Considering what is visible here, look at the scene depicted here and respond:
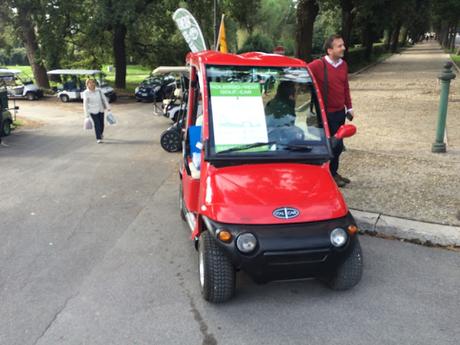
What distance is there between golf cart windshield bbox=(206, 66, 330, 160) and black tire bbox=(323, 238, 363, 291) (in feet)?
3.19

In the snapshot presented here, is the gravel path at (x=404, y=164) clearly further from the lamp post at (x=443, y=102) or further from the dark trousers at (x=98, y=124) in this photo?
the dark trousers at (x=98, y=124)

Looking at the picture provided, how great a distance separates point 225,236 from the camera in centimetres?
364

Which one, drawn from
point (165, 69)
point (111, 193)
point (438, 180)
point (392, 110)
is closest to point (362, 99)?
point (392, 110)

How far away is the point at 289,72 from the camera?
474cm

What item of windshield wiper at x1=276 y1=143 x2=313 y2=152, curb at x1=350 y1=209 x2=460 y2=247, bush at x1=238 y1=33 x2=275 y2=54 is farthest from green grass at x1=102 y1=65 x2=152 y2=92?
windshield wiper at x1=276 y1=143 x2=313 y2=152

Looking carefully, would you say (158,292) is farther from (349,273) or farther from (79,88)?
(79,88)

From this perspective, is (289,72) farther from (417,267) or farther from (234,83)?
(417,267)

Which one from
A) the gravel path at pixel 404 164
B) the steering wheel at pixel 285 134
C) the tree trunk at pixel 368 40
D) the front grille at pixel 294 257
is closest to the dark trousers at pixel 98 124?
the gravel path at pixel 404 164

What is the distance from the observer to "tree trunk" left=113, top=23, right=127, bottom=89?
30.1 metres

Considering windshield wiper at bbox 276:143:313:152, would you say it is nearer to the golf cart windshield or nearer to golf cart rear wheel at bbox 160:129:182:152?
the golf cart windshield

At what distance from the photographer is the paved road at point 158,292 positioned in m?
3.53

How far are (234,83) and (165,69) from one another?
9.61 meters

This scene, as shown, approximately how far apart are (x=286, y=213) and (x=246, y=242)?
406mm

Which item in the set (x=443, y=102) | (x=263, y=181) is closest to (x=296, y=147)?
(x=263, y=181)
